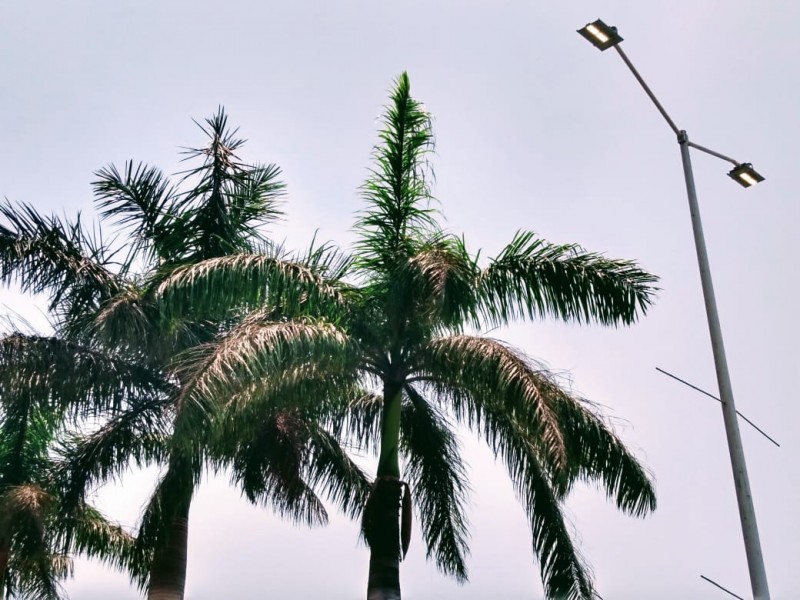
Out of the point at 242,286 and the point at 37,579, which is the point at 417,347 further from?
the point at 37,579

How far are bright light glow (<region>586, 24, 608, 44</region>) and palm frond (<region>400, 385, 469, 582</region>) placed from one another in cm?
799

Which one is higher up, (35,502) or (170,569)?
(35,502)

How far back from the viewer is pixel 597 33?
1217 centimetres

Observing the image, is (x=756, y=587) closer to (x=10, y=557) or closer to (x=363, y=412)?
(x=363, y=412)

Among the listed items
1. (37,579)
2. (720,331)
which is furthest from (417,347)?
(37,579)

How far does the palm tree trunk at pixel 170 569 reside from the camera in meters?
18.7

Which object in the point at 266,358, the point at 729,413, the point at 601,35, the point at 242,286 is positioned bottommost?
the point at 729,413

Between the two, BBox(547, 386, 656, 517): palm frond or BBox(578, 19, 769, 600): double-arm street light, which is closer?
BBox(578, 19, 769, 600): double-arm street light

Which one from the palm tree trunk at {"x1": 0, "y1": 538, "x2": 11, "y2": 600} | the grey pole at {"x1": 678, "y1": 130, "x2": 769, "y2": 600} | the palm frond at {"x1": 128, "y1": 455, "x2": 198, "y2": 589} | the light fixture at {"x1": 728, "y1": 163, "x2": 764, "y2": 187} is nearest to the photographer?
the grey pole at {"x1": 678, "y1": 130, "x2": 769, "y2": 600}

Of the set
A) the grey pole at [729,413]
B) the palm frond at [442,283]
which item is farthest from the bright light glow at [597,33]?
the palm frond at [442,283]

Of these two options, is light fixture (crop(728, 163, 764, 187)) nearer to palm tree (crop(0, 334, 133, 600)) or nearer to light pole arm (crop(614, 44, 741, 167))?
light pole arm (crop(614, 44, 741, 167))

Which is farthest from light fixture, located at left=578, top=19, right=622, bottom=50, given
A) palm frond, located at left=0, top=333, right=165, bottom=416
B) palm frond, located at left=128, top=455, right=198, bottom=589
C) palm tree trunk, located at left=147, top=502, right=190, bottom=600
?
palm tree trunk, located at left=147, top=502, right=190, bottom=600

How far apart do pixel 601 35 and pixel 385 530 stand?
7.77m

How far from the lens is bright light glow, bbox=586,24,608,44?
12141 mm
